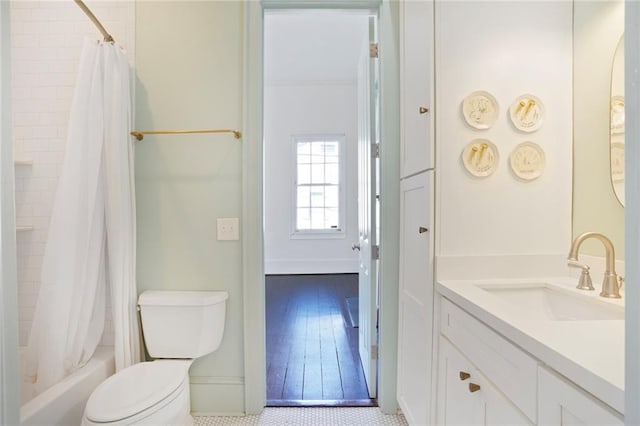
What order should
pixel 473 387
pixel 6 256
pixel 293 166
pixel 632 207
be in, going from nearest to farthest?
pixel 632 207 → pixel 6 256 → pixel 473 387 → pixel 293 166

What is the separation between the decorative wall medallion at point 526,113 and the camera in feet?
4.47

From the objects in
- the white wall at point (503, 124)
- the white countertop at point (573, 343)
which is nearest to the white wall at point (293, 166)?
the white wall at point (503, 124)

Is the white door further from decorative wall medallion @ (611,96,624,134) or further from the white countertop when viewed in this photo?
decorative wall medallion @ (611,96,624,134)

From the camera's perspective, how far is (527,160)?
4.48 feet

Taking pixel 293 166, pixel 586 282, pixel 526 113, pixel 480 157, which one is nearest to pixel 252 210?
pixel 480 157

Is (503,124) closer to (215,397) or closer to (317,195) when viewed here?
(215,397)

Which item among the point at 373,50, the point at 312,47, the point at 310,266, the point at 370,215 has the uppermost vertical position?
the point at 312,47

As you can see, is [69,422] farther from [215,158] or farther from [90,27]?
[90,27]

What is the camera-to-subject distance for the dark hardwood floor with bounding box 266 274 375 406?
203 cm

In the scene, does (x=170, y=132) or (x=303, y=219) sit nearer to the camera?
(x=170, y=132)

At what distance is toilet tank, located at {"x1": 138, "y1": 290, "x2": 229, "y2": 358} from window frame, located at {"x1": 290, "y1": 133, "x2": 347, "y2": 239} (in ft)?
12.0

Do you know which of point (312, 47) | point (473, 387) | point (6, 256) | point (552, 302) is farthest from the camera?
point (312, 47)

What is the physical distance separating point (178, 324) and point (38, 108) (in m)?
1.40

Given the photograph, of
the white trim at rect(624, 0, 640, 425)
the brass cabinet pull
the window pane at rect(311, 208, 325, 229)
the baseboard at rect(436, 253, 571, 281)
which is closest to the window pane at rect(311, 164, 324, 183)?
the window pane at rect(311, 208, 325, 229)
